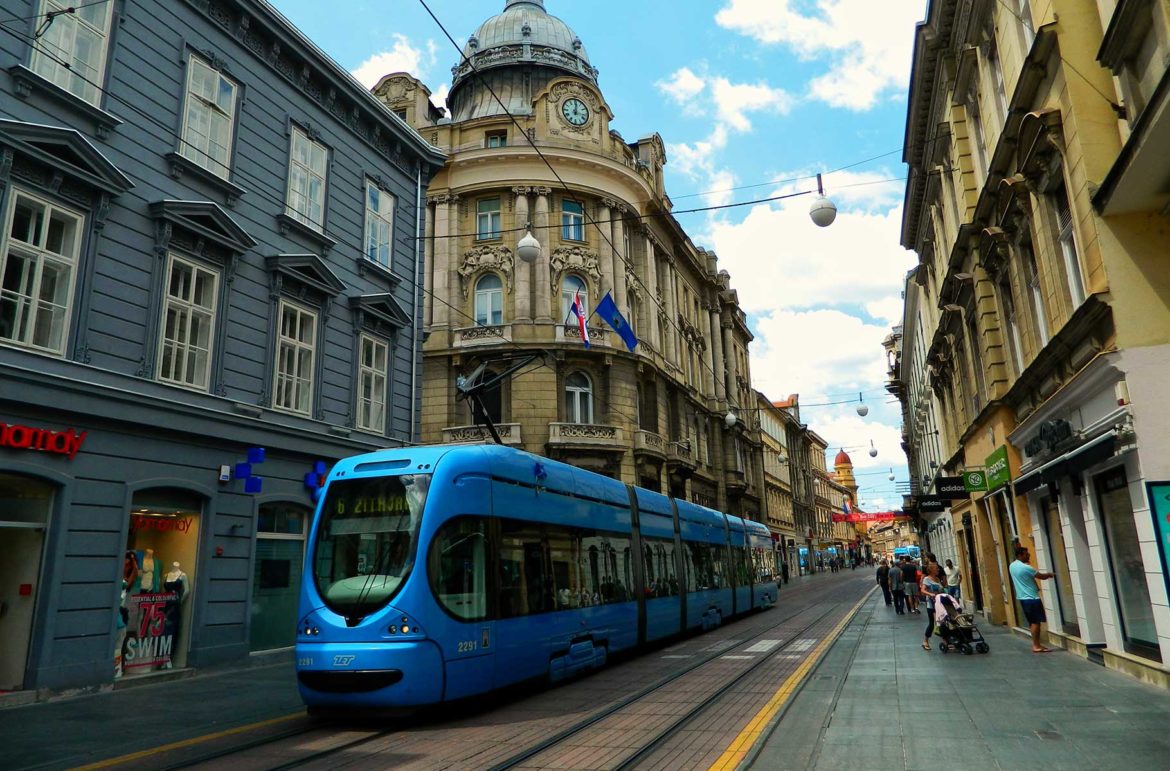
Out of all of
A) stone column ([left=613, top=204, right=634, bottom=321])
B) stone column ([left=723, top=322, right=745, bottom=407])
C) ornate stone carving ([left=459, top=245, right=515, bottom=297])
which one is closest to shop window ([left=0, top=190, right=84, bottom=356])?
ornate stone carving ([left=459, top=245, right=515, bottom=297])

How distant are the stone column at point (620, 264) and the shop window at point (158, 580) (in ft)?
76.5

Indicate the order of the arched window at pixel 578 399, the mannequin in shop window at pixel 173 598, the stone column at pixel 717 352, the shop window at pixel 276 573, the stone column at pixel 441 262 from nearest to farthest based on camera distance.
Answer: the mannequin in shop window at pixel 173 598, the shop window at pixel 276 573, the arched window at pixel 578 399, the stone column at pixel 441 262, the stone column at pixel 717 352

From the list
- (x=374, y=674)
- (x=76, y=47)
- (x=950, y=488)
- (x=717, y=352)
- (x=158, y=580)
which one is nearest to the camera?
(x=374, y=674)

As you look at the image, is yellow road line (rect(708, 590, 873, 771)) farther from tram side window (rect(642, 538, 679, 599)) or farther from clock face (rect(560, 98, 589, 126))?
clock face (rect(560, 98, 589, 126))

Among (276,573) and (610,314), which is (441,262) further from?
(276,573)

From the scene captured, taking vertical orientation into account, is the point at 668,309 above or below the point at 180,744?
above

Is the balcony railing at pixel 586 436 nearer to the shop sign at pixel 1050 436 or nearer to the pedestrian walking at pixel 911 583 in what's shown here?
the pedestrian walking at pixel 911 583

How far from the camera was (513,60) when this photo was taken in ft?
131

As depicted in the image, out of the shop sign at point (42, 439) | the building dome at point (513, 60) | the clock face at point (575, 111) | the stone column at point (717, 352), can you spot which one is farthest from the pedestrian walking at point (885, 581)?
the building dome at point (513, 60)

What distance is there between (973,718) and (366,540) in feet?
22.8

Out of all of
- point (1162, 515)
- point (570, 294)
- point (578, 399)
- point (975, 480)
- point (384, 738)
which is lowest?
point (384, 738)

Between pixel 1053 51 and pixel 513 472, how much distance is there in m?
9.09

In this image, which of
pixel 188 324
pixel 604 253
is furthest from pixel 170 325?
pixel 604 253

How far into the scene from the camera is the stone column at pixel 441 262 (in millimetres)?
34219
